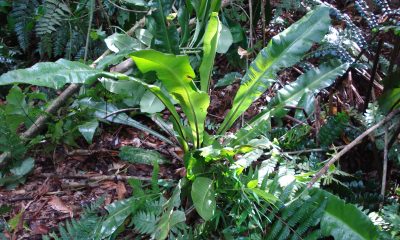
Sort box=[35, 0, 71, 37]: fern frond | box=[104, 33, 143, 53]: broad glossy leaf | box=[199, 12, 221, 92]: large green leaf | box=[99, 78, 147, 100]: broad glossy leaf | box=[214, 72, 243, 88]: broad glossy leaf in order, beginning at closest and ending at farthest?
box=[199, 12, 221, 92]: large green leaf → box=[99, 78, 147, 100]: broad glossy leaf → box=[104, 33, 143, 53]: broad glossy leaf → box=[214, 72, 243, 88]: broad glossy leaf → box=[35, 0, 71, 37]: fern frond

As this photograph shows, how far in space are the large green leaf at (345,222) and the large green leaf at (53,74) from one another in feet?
2.64

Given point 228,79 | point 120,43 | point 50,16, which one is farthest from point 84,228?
point 50,16

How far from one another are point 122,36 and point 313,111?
0.87m

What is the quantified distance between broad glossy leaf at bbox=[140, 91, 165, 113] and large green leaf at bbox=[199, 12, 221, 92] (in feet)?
0.64

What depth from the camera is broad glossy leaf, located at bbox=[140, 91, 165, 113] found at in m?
1.70

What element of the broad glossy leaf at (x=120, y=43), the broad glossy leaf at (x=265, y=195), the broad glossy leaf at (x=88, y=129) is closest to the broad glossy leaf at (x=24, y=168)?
the broad glossy leaf at (x=88, y=129)

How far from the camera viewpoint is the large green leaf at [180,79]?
4.33 feet

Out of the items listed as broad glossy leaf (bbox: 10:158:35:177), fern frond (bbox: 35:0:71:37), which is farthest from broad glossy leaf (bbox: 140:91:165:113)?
fern frond (bbox: 35:0:71:37)

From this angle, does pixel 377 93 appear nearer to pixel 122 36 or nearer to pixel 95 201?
pixel 122 36

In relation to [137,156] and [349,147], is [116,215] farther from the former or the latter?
[349,147]

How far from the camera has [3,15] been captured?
256cm

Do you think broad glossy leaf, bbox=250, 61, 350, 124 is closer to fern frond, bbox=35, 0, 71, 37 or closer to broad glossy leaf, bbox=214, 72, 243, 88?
broad glossy leaf, bbox=214, 72, 243, 88

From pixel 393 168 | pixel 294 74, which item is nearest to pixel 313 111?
pixel 393 168

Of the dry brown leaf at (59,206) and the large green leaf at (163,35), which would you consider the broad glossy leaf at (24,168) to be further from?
the large green leaf at (163,35)
